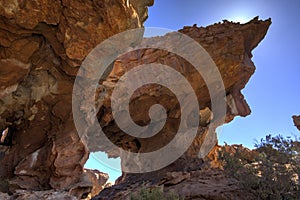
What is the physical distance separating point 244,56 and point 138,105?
22.1 feet

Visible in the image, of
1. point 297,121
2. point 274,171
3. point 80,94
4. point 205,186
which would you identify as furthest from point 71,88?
point 297,121

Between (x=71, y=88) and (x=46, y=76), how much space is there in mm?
1142

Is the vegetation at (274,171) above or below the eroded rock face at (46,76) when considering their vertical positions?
below

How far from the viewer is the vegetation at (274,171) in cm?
686

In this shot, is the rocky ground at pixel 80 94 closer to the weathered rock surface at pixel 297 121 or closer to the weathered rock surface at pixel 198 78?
the weathered rock surface at pixel 198 78

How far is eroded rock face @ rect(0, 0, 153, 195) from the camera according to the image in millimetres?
7371

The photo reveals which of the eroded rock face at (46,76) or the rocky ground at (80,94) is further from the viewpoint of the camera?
the rocky ground at (80,94)

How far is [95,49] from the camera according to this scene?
8.57 metres

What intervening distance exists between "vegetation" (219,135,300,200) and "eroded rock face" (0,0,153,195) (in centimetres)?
566

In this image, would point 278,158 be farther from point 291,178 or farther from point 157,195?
point 157,195

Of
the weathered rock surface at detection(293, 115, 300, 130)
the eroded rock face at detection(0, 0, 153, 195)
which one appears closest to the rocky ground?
the eroded rock face at detection(0, 0, 153, 195)

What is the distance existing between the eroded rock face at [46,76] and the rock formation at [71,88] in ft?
0.09

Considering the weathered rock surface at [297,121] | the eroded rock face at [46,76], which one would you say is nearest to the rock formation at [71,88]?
the eroded rock face at [46,76]

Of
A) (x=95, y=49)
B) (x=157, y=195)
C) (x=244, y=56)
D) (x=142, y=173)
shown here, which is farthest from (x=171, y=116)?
(x=157, y=195)
